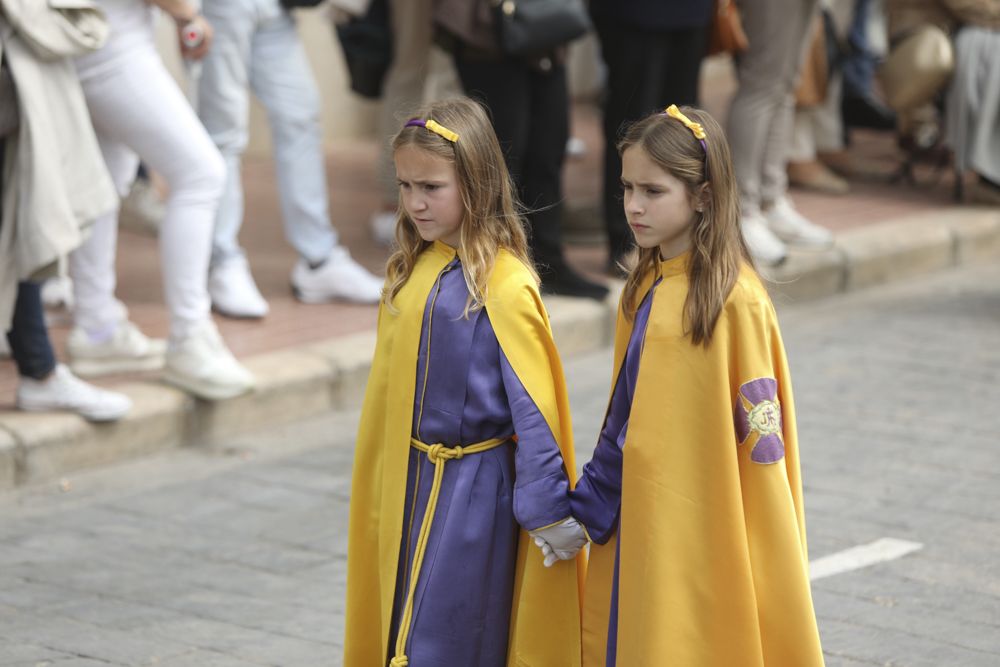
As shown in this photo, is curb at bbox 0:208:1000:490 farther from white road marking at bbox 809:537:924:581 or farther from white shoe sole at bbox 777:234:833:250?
white road marking at bbox 809:537:924:581

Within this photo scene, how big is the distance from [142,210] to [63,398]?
271 centimetres

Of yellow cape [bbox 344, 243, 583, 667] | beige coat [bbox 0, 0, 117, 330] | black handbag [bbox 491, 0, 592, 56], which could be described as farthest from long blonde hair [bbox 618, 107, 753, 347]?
black handbag [bbox 491, 0, 592, 56]

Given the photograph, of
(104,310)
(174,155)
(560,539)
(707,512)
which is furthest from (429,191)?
(104,310)

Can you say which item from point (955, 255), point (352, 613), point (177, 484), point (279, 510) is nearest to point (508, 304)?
point (352, 613)

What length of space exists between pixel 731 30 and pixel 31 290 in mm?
3571

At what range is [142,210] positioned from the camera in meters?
7.75

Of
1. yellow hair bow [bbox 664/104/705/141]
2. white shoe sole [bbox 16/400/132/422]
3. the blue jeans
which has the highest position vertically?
yellow hair bow [bbox 664/104/705/141]

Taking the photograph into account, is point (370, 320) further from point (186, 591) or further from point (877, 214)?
point (877, 214)

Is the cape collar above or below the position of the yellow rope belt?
above

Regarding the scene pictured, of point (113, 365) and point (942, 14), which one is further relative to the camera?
point (942, 14)

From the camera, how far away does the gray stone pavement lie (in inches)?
155

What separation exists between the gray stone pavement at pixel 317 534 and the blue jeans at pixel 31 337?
0.38m

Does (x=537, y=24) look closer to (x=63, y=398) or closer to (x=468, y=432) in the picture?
(x=63, y=398)

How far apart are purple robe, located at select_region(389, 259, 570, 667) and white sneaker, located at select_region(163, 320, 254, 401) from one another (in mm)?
2392
